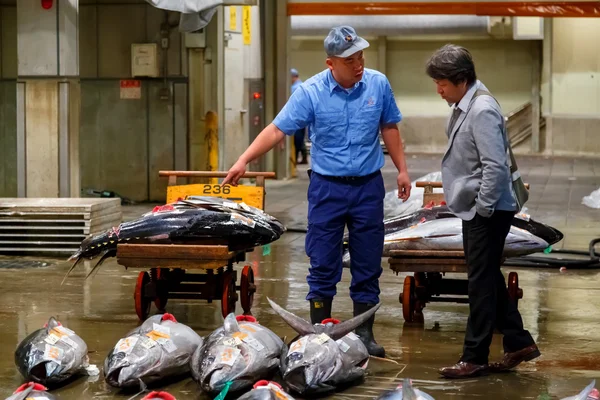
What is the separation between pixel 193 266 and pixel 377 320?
1.51 meters

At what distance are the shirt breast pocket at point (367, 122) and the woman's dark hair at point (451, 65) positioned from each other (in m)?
0.68

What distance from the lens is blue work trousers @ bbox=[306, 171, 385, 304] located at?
7309 millimetres

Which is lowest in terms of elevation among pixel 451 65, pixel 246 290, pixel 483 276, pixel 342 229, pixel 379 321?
pixel 379 321

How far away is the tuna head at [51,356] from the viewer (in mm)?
6502

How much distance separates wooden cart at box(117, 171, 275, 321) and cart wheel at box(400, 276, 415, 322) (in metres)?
1.21

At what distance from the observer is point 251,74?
20516mm

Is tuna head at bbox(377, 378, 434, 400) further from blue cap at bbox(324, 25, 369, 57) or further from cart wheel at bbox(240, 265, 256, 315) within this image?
cart wheel at bbox(240, 265, 256, 315)

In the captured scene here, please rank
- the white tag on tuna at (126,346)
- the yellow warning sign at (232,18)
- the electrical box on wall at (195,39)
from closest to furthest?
the white tag on tuna at (126,346) → the electrical box on wall at (195,39) → the yellow warning sign at (232,18)

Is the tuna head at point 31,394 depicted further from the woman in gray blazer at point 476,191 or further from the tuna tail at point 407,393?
the woman in gray blazer at point 476,191

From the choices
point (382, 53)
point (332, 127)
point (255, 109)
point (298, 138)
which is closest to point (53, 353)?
point (332, 127)

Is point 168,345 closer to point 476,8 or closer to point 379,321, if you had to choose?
point 379,321

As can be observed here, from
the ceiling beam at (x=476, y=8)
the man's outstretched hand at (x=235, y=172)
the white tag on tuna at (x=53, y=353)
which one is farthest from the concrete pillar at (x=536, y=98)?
the white tag on tuna at (x=53, y=353)

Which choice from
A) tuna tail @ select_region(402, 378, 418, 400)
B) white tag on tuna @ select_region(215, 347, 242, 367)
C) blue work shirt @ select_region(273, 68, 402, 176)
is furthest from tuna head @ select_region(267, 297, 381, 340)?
tuna tail @ select_region(402, 378, 418, 400)

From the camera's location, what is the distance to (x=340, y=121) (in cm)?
729
